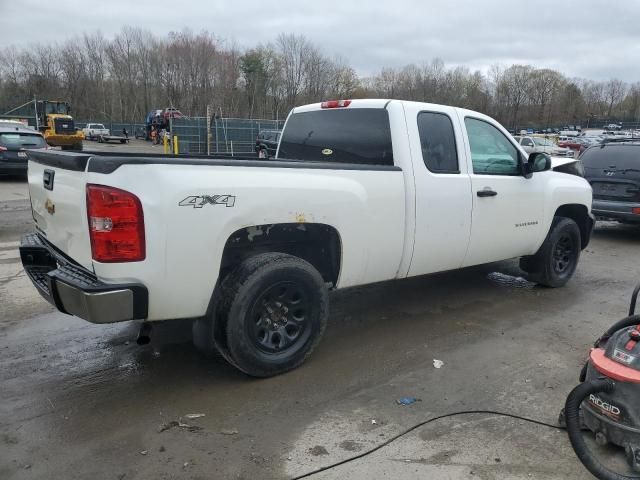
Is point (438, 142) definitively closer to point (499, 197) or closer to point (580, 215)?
point (499, 197)

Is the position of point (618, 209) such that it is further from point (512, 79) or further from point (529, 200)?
point (512, 79)

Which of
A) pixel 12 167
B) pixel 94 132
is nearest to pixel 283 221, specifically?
pixel 12 167

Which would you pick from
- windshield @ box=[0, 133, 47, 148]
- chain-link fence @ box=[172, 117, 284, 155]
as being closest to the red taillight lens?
windshield @ box=[0, 133, 47, 148]

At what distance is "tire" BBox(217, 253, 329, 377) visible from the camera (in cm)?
351

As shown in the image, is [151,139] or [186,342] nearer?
[186,342]

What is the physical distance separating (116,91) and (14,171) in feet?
205

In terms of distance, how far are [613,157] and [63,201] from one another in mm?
9625

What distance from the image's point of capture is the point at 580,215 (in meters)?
6.46

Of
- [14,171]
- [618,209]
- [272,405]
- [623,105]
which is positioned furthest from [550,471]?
[623,105]

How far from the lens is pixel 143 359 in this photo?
4219 millimetres

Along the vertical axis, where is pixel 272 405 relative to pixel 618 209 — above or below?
below

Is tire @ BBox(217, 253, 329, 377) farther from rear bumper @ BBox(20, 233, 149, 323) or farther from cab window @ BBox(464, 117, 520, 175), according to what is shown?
cab window @ BBox(464, 117, 520, 175)

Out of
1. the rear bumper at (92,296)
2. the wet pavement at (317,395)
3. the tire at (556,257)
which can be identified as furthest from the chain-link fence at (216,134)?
the rear bumper at (92,296)

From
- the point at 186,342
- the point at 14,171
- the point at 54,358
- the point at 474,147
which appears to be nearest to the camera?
the point at 54,358
